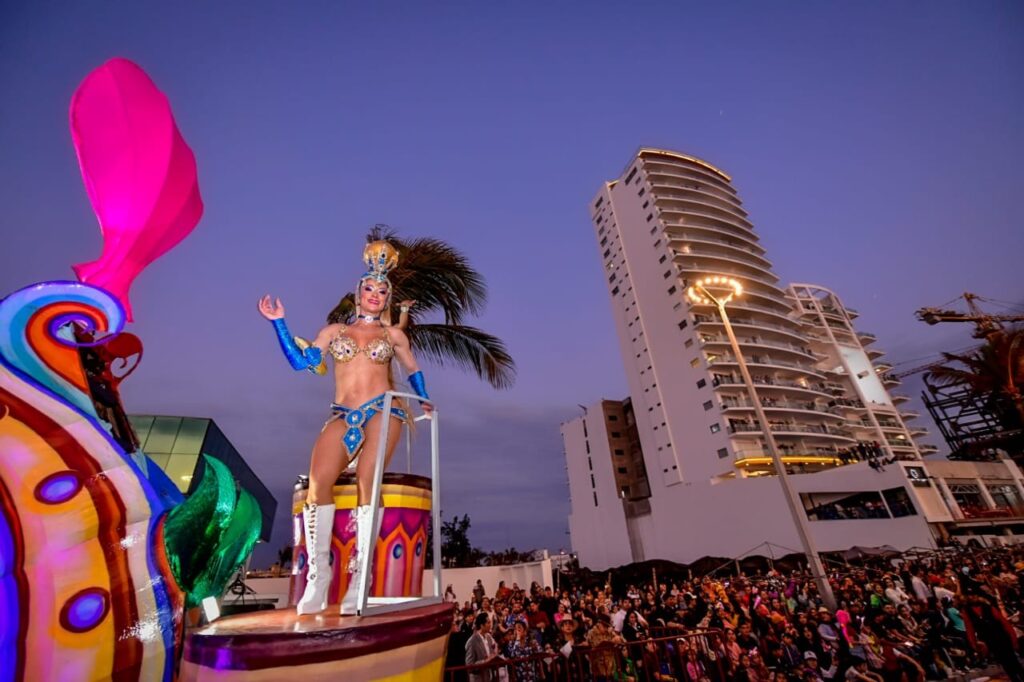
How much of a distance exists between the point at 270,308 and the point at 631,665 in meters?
6.89

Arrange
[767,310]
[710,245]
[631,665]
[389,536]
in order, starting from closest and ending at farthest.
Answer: [389,536], [631,665], [767,310], [710,245]

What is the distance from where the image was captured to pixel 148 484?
147cm

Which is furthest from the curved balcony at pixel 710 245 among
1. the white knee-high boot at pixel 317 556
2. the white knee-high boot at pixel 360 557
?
the white knee-high boot at pixel 317 556

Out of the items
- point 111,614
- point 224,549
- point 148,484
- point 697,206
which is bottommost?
point 111,614

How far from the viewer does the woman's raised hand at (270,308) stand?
10.3 feet

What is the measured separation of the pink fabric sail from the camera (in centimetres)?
169

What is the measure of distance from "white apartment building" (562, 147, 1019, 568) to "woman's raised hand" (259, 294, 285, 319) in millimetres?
33656

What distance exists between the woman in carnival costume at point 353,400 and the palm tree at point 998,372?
149 ft

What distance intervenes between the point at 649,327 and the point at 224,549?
4570 centimetres

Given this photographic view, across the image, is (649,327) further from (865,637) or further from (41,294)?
(41,294)

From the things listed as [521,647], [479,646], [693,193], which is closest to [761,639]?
[521,647]

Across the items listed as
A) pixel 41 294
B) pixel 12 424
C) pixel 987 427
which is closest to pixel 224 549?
pixel 12 424

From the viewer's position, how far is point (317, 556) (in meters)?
2.42

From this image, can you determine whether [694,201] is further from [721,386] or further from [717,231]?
[721,386]
